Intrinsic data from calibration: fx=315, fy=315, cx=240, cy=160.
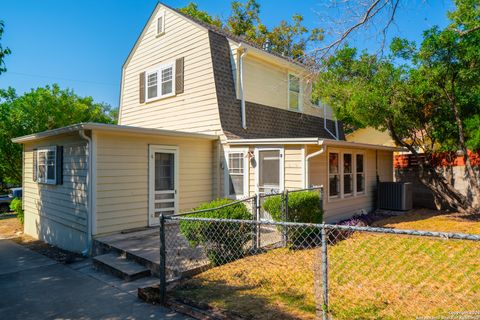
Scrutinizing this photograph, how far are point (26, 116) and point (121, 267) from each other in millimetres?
13850

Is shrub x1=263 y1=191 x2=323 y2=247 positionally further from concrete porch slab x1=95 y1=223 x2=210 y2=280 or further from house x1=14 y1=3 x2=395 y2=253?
concrete porch slab x1=95 y1=223 x2=210 y2=280

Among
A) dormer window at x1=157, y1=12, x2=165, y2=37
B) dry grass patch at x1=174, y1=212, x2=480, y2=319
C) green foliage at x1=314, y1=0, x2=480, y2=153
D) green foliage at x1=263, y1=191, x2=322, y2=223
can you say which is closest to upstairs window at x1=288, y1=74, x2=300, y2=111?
green foliage at x1=314, y1=0, x2=480, y2=153

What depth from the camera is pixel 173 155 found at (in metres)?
9.02

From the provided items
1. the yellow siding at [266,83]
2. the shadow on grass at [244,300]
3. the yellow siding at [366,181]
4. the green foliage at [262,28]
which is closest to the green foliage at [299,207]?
the yellow siding at [366,181]

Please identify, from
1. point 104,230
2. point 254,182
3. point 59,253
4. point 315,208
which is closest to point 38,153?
point 59,253

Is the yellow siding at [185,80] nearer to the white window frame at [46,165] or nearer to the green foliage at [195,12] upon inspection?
the white window frame at [46,165]

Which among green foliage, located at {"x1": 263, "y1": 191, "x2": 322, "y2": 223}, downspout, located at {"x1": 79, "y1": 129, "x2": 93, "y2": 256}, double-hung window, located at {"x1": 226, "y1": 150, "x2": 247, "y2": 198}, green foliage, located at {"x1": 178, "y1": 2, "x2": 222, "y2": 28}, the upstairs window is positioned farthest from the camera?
→ green foliage, located at {"x1": 178, "y1": 2, "x2": 222, "y2": 28}

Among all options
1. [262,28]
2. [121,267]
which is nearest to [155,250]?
[121,267]

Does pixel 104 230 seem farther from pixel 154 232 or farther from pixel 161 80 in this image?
pixel 161 80

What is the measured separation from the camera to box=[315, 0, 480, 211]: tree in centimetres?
842

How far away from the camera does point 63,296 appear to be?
4.87 meters

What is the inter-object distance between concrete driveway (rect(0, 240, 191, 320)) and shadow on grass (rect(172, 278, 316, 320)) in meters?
0.44

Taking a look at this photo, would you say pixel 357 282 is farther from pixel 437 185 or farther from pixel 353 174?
pixel 437 185

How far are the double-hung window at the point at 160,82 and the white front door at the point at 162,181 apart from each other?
11.2 ft
